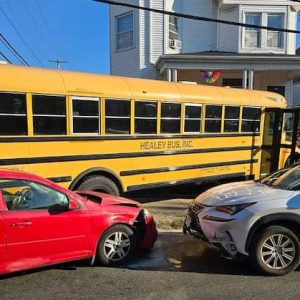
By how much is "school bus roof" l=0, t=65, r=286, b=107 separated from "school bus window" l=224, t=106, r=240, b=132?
16cm

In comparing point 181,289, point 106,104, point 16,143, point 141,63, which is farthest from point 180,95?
point 141,63

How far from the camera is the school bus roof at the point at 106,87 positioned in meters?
7.56

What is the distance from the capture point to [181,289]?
211 inches

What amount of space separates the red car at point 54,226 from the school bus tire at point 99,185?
→ 6.49 ft

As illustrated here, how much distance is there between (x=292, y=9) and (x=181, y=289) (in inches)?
818

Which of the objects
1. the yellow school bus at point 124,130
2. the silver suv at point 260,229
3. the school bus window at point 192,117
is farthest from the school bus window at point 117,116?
the silver suv at point 260,229

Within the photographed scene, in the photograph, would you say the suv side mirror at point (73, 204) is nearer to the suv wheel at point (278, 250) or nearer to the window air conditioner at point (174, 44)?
the suv wheel at point (278, 250)

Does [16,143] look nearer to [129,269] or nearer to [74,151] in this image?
[74,151]

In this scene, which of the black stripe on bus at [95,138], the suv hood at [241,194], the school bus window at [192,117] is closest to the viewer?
the suv hood at [241,194]

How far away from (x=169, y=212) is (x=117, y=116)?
2.34 metres

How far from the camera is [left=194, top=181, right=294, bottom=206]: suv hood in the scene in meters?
6.07


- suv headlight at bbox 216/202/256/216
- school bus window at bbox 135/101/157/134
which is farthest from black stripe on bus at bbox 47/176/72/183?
suv headlight at bbox 216/202/256/216

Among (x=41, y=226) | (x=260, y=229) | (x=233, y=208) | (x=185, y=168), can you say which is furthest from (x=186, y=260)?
(x=185, y=168)

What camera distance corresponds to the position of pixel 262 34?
22.5 meters
